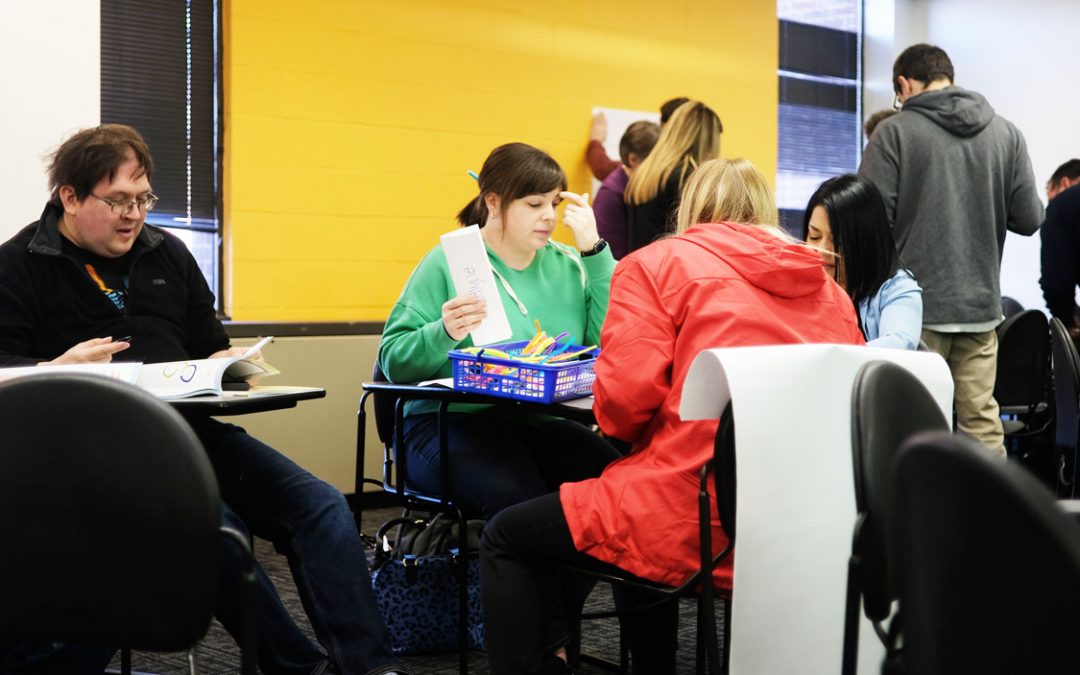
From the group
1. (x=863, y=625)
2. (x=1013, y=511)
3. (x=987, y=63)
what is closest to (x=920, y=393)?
(x=863, y=625)

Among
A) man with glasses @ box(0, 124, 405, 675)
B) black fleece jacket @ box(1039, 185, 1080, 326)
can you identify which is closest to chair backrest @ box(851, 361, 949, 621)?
man with glasses @ box(0, 124, 405, 675)

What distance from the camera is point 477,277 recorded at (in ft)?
8.11

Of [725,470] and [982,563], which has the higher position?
[982,563]

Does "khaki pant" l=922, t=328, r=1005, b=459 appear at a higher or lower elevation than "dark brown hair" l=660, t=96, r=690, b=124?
lower

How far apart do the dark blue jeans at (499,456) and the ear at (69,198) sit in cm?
84

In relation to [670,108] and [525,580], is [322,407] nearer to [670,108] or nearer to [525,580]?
[670,108]

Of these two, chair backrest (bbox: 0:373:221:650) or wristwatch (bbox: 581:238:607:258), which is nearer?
chair backrest (bbox: 0:373:221:650)

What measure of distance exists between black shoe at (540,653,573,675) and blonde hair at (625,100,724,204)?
2.03 m

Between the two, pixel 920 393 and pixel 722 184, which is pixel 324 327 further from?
pixel 920 393

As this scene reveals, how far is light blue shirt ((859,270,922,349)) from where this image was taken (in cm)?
256

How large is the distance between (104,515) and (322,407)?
298 centimetres

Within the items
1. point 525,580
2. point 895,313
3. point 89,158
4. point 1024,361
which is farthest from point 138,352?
point 1024,361

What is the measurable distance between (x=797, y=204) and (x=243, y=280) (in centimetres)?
324

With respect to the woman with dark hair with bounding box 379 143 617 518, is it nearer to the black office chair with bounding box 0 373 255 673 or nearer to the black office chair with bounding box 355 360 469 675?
the black office chair with bounding box 355 360 469 675
